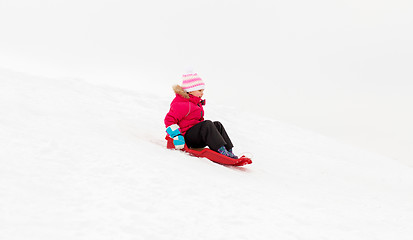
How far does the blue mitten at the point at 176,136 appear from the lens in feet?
16.7

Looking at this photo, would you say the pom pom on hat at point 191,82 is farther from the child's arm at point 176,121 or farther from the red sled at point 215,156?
the red sled at point 215,156

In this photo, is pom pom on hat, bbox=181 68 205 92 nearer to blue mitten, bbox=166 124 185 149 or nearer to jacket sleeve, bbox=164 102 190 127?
jacket sleeve, bbox=164 102 190 127

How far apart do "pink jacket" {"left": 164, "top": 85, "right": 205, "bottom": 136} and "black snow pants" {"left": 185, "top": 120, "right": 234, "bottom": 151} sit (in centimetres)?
13

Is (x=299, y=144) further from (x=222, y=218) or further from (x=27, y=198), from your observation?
(x=27, y=198)

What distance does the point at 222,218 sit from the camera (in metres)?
3.10

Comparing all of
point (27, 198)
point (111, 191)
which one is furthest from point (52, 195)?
point (111, 191)

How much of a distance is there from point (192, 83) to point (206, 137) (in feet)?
2.76

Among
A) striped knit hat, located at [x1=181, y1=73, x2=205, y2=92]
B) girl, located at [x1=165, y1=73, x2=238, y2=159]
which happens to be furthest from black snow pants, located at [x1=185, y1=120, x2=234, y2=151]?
striped knit hat, located at [x1=181, y1=73, x2=205, y2=92]

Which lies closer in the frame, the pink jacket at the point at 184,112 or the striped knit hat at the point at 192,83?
Result: the pink jacket at the point at 184,112

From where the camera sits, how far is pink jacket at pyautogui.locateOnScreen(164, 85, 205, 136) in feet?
17.5

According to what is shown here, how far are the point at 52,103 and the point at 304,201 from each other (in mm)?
3912

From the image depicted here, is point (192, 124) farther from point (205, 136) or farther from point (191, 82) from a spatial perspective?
point (191, 82)

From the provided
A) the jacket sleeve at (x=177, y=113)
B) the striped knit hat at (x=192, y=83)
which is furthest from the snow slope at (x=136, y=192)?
the striped knit hat at (x=192, y=83)

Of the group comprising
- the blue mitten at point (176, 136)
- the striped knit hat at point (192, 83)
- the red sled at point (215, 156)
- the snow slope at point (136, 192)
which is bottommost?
the snow slope at point (136, 192)
